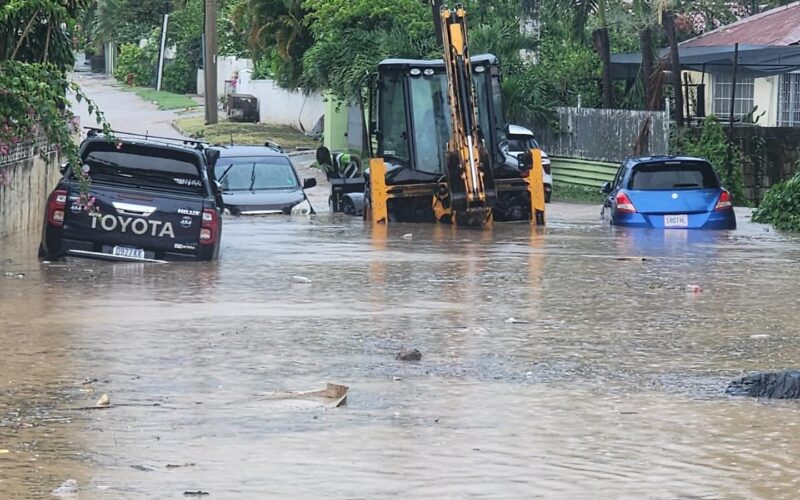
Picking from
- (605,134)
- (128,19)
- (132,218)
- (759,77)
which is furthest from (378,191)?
(128,19)

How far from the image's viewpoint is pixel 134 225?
1684 centimetres

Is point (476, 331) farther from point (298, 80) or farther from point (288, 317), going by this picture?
point (298, 80)

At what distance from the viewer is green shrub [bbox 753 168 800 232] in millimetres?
25469

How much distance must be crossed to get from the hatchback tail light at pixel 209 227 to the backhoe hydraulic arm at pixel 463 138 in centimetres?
639

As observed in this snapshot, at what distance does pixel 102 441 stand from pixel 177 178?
912 centimetres

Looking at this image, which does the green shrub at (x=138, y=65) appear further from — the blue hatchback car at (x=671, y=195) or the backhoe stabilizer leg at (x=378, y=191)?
the blue hatchback car at (x=671, y=195)

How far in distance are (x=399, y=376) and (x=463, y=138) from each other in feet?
41.7

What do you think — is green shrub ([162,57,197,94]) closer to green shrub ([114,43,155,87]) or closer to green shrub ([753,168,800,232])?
green shrub ([114,43,155,87])

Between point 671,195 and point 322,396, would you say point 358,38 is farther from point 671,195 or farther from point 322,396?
point 322,396

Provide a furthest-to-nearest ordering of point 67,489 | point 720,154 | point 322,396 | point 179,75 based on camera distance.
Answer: point 179,75
point 720,154
point 322,396
point 67,489

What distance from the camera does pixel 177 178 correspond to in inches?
676

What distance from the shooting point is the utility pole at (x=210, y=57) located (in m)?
48.8

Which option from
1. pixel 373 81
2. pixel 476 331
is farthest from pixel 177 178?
pixel 373 81

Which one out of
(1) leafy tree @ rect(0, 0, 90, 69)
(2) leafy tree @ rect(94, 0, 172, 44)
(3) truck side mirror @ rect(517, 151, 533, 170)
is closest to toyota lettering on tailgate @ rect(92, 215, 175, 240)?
(1) leafy tree @ rect(0, 0, 90, 69)
